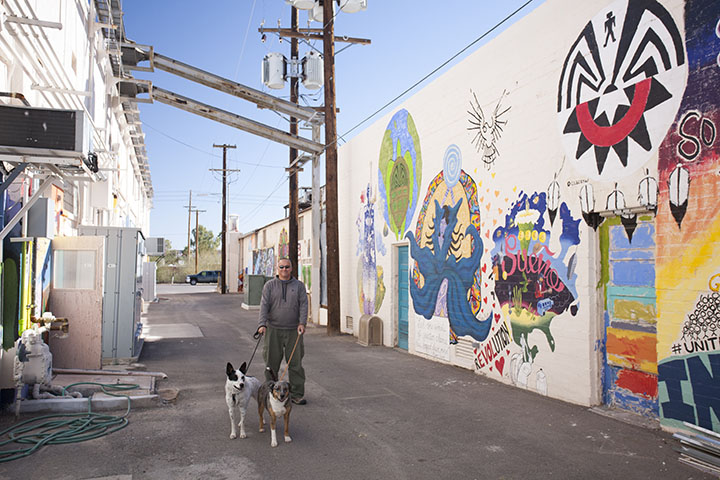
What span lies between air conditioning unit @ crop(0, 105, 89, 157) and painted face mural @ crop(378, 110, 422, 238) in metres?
7.59

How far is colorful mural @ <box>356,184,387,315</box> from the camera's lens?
1369 centimetres

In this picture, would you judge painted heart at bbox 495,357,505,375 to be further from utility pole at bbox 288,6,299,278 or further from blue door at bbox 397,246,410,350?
utility pole at bbox 288,6,299,278

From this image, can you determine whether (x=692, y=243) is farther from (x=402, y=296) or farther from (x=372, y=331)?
(x=372, y=331)

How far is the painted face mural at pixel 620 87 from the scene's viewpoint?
19.3 feet

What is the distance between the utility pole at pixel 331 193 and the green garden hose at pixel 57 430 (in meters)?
9.02

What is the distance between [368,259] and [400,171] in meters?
2.85

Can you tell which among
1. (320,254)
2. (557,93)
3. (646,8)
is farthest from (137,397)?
(320,254)

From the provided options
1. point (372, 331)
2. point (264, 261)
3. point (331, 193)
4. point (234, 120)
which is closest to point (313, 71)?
point (234, 120)

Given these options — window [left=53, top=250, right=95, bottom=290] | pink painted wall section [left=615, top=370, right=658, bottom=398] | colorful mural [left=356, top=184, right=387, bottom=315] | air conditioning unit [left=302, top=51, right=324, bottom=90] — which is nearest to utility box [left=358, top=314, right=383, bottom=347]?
colorful mural [left=356, top=184, right=387, bottom=315]

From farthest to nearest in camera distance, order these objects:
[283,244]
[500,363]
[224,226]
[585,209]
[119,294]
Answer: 1. [224,226]
2. [283,244]
3. [119,294]
4. [500,363]
5. [585,209]

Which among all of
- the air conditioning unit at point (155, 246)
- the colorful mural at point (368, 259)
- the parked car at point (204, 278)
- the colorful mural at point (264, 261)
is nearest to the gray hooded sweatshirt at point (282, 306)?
the colorful mural at point (368, 259)

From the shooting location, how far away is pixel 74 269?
8812 mm

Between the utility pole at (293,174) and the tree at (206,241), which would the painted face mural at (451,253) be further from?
the tree at (206,241)

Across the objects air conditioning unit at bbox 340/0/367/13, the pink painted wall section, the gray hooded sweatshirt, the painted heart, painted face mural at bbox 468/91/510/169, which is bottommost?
the painted heart
